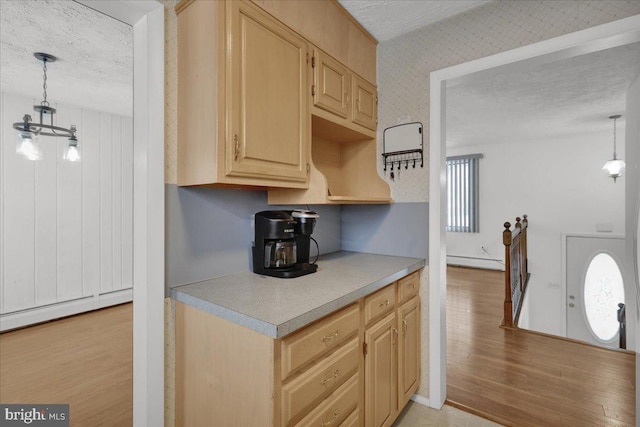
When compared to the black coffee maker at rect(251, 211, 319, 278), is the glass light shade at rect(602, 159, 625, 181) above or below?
above

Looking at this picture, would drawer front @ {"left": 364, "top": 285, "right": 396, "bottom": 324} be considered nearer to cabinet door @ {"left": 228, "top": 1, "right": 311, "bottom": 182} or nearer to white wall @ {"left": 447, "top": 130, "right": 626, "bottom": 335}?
cabinet door @ {"left": 228, "top": 1, "right": 311, "bottom": 182}

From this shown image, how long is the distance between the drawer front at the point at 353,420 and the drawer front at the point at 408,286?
0.64 metres

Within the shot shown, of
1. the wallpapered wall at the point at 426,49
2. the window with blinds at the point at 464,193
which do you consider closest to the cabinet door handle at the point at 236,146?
the wallpapered wall at the point at 426,49

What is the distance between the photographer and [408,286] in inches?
71.7

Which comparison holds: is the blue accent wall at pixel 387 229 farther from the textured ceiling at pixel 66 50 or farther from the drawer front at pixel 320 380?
the textured ceiling at pixel 66 50

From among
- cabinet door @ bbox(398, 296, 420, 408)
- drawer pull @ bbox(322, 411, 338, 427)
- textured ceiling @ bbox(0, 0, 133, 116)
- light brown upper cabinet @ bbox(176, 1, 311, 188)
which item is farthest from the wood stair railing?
textured ceiling @ bbox(0, 0, 133, 116)

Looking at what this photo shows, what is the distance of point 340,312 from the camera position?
125cm

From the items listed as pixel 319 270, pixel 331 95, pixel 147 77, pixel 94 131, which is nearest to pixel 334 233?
pixel 319 270

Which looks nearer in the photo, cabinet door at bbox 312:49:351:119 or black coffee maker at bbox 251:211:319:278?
black coffee maker at bbox 251:211:319:278

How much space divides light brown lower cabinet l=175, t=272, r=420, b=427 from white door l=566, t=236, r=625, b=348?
5074 mm

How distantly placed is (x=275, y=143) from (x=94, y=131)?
3.60m

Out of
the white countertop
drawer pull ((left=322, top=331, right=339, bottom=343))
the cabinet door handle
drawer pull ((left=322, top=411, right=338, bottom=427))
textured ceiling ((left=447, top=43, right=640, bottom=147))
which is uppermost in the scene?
textured ceiling ((left=447, top=43, right=640, bottom=147))

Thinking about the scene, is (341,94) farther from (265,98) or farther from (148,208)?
(148,208)

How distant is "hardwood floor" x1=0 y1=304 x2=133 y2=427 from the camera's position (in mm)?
1952
